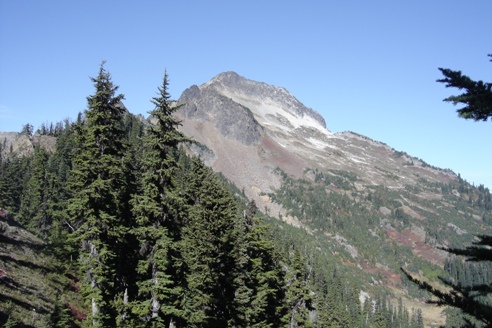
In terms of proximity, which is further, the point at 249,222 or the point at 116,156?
the point at 249,222

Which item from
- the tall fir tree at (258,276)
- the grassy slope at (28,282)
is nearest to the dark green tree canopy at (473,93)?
the grassy slope at (28,282)

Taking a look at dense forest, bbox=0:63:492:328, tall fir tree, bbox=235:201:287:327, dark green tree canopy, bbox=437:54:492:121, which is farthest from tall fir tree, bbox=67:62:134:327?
dark green tree canopy, bbox=437:54:492:121

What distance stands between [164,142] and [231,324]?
45.5 ft

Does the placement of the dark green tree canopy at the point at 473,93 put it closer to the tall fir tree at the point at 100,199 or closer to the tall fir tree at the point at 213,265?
the tall fir tree at the point at 100,199

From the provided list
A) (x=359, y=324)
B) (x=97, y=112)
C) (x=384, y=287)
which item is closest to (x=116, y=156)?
(x=97, y=112)

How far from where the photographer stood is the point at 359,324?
380 ft

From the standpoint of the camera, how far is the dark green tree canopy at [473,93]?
765 cm

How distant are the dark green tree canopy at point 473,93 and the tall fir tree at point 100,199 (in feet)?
61.7

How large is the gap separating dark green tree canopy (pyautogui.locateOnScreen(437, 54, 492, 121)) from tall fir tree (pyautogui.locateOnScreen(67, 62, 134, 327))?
61.7ft

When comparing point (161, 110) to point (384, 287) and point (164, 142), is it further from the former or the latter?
point (384, 287)

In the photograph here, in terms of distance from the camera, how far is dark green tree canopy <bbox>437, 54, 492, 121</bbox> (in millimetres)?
7652

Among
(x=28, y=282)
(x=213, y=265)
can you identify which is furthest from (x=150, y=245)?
(x=28, y=282)

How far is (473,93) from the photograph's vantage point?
25.7ft

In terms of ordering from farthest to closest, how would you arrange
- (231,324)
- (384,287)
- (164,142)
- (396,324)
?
(384,287)
(396,324)
(231,324)
(164,142)
